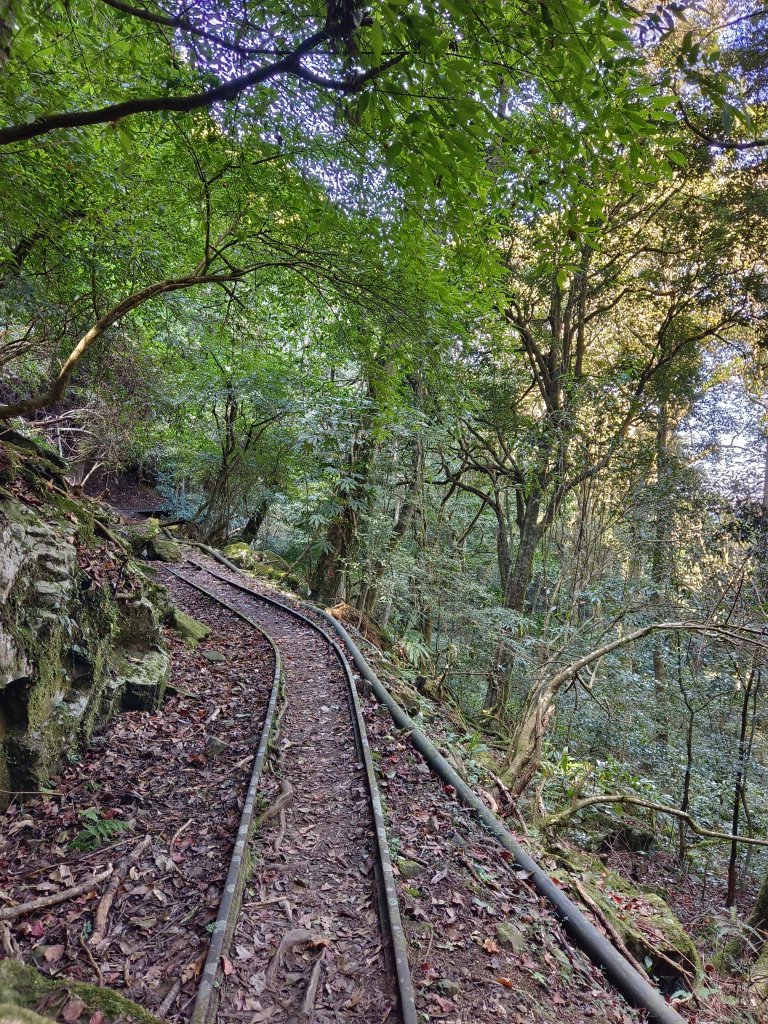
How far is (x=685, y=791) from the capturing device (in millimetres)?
9188

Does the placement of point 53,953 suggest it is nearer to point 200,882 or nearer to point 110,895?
point 110,895

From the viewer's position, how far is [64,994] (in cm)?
208

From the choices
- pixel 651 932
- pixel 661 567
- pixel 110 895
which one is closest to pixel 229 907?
pixel 110 895

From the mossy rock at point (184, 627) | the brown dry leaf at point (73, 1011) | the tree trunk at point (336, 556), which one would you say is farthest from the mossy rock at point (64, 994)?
the tree trunk at point (336, 556)

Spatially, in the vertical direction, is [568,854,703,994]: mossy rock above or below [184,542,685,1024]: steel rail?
below

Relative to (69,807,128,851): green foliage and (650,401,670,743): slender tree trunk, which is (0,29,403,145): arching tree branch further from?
(650,401,670,743): slender tree trunk

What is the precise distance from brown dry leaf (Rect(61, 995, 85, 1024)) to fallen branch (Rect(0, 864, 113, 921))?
3.33ft

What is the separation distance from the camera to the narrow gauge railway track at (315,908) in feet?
8.25

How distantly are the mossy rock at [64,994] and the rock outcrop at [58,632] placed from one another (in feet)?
6.59

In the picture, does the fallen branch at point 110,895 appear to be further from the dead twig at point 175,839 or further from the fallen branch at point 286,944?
the fallen branch at point 286,944

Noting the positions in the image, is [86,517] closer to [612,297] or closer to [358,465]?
[358,465]

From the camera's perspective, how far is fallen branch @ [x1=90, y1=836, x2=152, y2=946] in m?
2.83

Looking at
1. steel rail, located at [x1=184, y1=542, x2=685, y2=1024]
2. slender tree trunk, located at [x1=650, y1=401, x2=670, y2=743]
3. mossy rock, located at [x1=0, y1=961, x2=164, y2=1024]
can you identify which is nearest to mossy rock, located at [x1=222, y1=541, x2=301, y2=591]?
steel rail, located at [x1=184, y1=542, x2=685, y2=1024]

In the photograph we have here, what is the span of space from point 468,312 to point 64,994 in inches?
212
